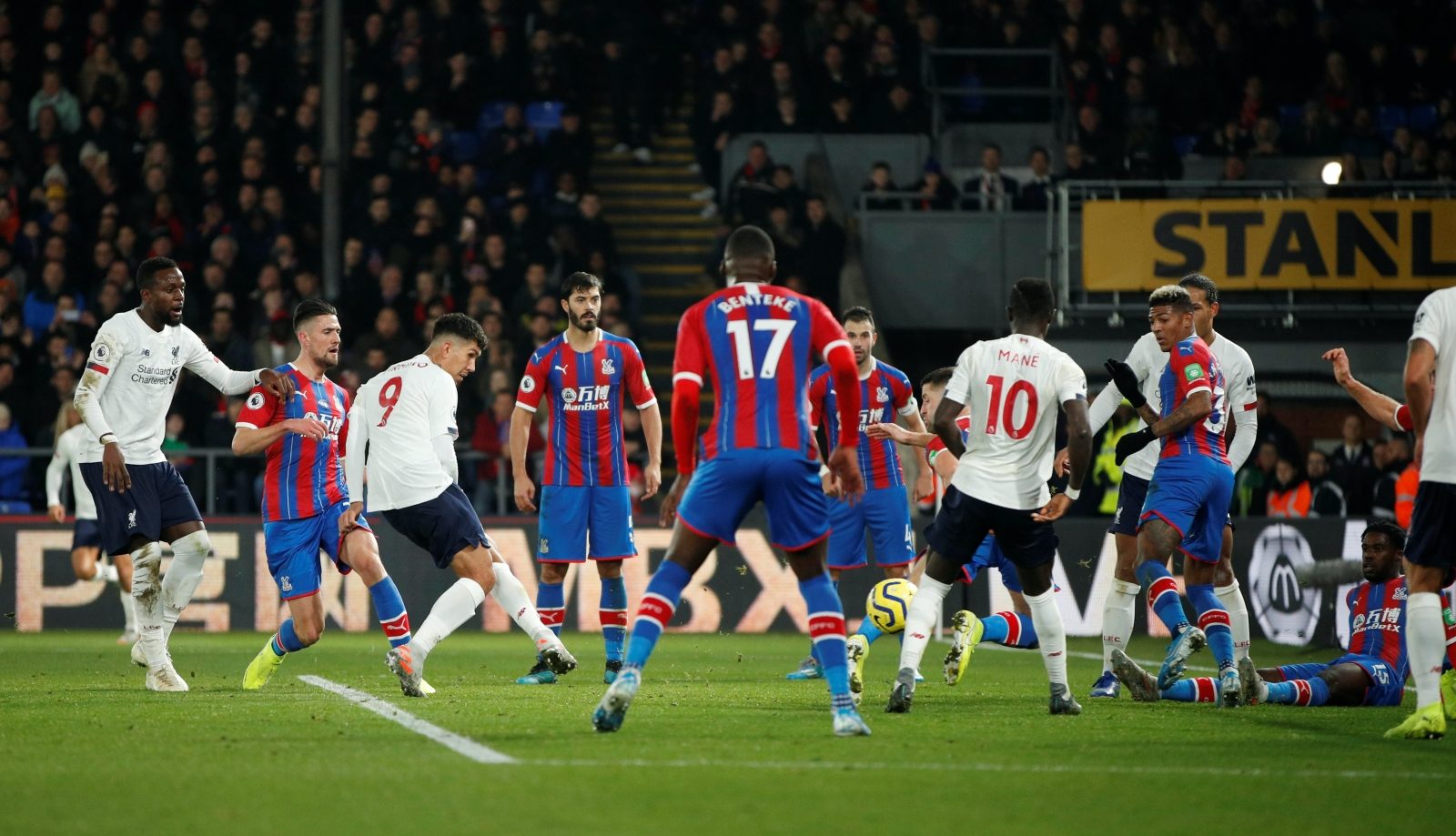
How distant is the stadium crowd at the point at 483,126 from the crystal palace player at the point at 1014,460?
10.0 meters

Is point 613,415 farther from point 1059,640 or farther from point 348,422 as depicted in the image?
point 1059,640

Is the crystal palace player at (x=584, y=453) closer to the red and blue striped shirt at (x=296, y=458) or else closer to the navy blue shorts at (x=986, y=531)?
the red and blue striped shirt at (x=296, y=458)

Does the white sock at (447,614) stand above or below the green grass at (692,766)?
above

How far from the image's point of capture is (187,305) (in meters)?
20.0

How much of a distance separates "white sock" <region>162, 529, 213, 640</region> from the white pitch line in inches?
36.6

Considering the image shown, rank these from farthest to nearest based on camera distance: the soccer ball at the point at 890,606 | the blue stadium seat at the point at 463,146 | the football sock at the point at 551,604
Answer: the blue stadium seat at the point at 463,146, the football sock at the point at 551,604, the soccer ball at the point at 890,606

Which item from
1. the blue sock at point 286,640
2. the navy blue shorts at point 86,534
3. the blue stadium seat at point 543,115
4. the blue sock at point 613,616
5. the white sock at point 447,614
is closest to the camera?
the white sock at point 447,614

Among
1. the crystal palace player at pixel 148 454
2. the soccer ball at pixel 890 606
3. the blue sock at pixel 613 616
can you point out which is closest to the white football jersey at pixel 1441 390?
the soccer ball at pixel 890 606

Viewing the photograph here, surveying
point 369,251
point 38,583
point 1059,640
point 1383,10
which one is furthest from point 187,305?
point 1383,10

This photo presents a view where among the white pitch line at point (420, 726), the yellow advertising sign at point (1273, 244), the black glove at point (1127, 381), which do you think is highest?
the yellow advertising sign at point (1273, 244)

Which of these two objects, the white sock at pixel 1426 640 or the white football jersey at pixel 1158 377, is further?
the white football jersey at pixel 1158 377

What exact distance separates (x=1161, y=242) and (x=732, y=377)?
43.9 ft

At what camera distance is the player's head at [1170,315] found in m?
9.93

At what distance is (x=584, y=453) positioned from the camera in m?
12.2
